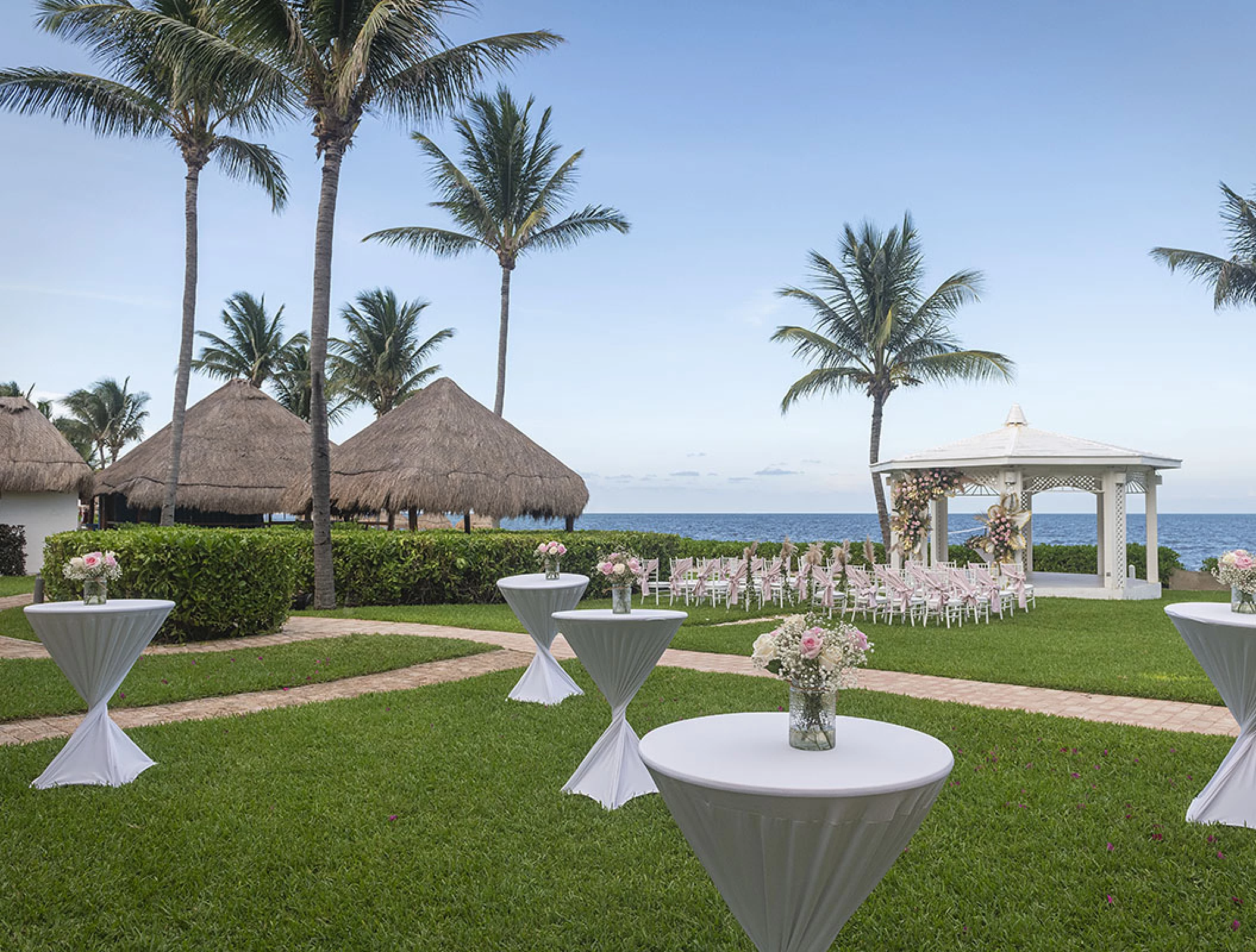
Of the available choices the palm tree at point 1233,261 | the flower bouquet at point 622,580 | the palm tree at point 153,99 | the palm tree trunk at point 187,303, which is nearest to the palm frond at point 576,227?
the palm tree at point 153,99

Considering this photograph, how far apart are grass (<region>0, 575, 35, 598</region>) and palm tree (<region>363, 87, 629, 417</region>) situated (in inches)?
455

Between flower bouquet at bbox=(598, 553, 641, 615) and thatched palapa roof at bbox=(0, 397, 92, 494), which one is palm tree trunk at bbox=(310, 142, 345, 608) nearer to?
flower bouquet at bbox=(598, 553, 641, 615)

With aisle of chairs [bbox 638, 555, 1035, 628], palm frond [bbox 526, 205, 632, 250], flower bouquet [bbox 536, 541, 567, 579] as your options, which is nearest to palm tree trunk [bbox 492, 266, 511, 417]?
palm frond [bbox 526, 205, 632, 250]

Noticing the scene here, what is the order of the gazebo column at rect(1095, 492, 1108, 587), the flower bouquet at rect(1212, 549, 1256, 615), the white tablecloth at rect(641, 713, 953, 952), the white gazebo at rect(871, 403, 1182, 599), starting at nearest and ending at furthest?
the white tablecloth at rect(641, 713, 953, 952)
the flower bouquet at rect(1212, 549, 1256, 615)
the white gazebo at rect(871, 403, 1182, 599)
the gazebo column at rect(1095, 492, 1108, 587)

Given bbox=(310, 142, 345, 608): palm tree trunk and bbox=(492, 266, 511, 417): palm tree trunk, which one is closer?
bbox=(310, 142, 345, 608): palm tree trunk

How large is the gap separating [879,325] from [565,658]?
16358 millimetres

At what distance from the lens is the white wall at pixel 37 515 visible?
2284cm

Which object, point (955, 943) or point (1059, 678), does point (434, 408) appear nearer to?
point (1059, 678)

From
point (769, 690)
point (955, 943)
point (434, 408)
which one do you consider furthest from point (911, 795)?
point (434, 408)

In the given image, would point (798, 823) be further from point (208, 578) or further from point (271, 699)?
point (208, 578)

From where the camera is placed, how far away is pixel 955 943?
10.4ft

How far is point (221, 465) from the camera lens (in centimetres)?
2266

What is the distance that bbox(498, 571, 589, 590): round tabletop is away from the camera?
7.23 metres

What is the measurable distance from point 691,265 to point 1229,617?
1760 cm
